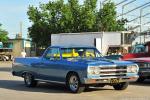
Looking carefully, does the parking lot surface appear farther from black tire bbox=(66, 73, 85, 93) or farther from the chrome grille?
the chrome grille

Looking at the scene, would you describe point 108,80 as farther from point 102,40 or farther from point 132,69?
point 102,40

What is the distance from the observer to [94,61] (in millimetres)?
15211

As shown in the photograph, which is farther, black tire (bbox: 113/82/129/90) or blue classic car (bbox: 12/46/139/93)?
black tire (bbox: 113/82/129/90)

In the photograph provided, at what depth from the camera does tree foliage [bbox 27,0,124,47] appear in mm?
51156

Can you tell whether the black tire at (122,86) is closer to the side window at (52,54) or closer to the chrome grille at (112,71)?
the chrome grille at (112,71)

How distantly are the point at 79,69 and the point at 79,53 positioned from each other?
1783 millimetres

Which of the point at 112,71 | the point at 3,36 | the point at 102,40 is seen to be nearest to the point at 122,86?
the point at 112,71

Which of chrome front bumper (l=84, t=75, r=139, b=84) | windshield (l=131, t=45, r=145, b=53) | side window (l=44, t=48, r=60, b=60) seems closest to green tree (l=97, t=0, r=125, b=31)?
windshield (l=131, t=45, r=145, b=53)

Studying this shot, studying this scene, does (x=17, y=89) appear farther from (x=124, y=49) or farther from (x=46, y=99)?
(x=124, y=49)

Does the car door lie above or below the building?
below

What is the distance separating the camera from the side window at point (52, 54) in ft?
54.1

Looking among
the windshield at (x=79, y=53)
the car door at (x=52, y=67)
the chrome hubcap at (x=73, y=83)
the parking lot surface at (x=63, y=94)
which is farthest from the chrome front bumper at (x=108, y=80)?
the windshield at (x=79, y=53)

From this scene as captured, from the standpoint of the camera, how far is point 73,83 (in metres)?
15.4

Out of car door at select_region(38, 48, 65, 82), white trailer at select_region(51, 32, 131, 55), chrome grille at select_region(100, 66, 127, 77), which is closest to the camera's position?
chrome grille at select_region(100, 66, 127, 77)
